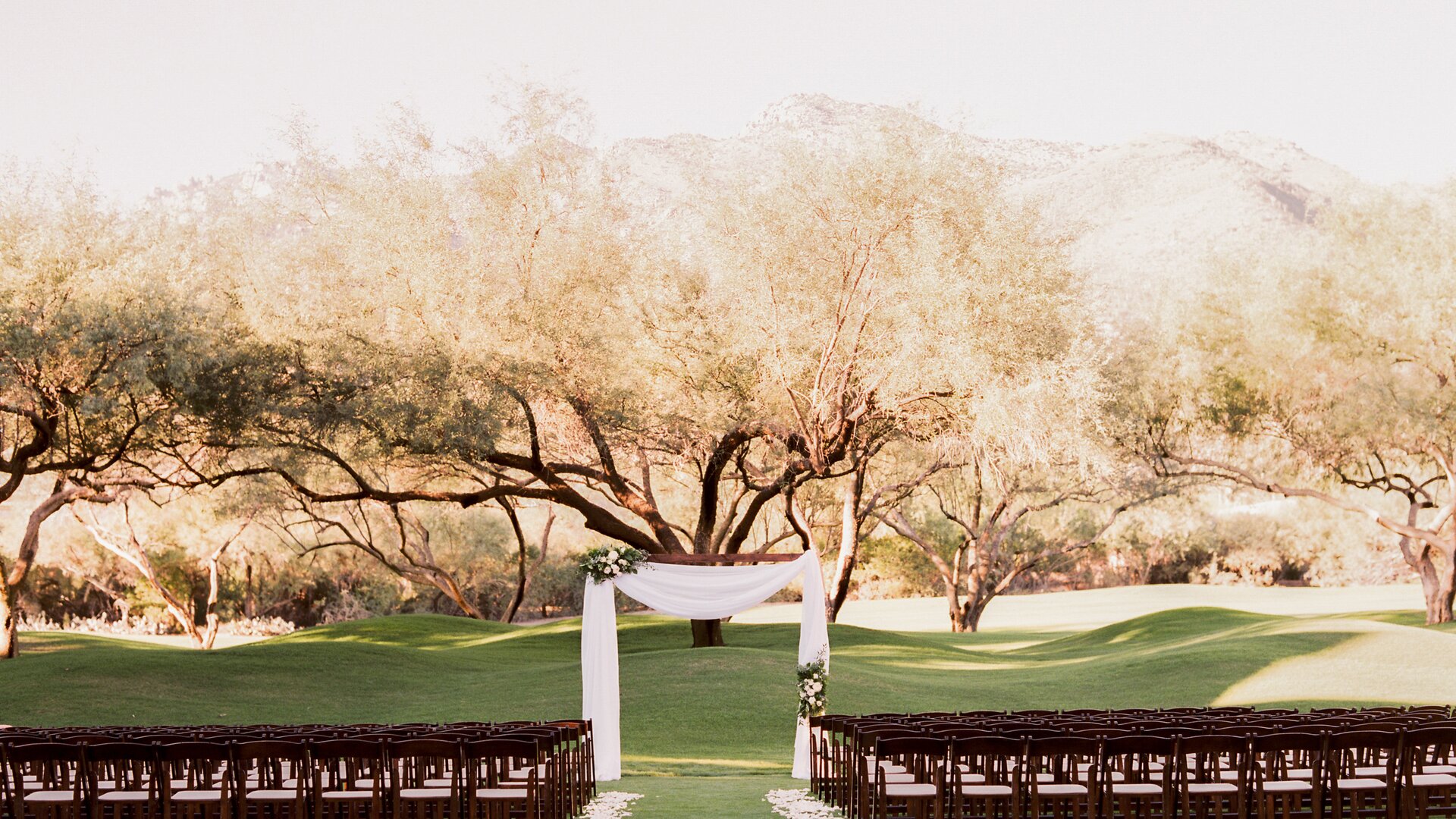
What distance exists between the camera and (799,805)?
42.5ft

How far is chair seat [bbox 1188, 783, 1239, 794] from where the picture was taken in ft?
33.4

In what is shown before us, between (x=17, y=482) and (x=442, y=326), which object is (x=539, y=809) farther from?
(x=17, y=482)

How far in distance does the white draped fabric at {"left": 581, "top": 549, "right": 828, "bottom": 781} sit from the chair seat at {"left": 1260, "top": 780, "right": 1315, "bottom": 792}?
698 centimetres

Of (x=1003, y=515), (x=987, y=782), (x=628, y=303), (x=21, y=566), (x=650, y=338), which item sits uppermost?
(x=628, y=303)

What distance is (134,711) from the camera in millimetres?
22875

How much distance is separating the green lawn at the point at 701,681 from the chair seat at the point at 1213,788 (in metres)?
6.15

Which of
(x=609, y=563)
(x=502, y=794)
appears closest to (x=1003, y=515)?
(x=609, y=563)

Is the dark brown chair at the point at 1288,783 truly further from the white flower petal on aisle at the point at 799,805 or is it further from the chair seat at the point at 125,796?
the chair seat at the point at 125,796

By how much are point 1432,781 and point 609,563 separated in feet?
33.0

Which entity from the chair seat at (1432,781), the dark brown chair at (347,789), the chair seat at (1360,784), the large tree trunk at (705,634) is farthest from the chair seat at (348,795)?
the large tree trunk at (705,634)

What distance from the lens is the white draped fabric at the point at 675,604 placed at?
16.6 m

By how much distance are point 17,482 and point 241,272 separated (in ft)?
18.8

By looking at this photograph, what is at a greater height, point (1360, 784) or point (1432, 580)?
point (1432, 580)

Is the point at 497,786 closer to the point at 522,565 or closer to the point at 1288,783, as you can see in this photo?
the point at 1288,783
